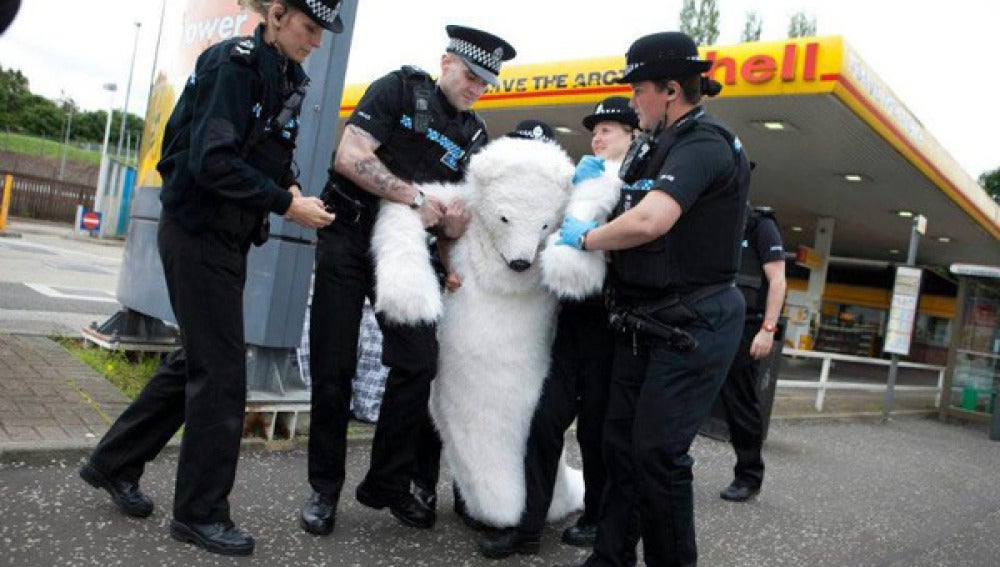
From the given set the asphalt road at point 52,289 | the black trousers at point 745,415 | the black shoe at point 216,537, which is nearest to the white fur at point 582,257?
the black shoe at point 216,537

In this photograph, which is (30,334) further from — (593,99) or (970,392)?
(970,392)

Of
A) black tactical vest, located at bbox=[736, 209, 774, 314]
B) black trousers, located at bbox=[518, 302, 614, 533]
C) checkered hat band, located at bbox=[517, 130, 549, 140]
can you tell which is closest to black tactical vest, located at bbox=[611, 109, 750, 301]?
black trousers, located at bbox=[518, 302, 614, 533]

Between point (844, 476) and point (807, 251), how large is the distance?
12.0 meters

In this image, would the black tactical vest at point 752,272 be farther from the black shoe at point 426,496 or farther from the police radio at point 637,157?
the black shoe at point 426,496

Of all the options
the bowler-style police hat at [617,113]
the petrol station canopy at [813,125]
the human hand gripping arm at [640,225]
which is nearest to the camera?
the human hand gripping arm at [640,225]

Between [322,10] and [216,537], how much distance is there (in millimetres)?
1867

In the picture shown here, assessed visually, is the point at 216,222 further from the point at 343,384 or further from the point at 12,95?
the point at 12,95

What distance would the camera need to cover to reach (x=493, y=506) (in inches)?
115

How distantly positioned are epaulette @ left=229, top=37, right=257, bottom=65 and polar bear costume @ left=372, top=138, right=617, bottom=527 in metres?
0.76

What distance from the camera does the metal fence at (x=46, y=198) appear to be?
29.1 meters

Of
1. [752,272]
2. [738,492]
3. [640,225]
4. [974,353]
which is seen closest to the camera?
[640,225]

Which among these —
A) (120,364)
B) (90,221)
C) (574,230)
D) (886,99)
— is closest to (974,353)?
(886,99)

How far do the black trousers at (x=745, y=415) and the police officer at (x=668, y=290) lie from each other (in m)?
2.07

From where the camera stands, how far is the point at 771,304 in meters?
4.59
